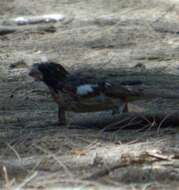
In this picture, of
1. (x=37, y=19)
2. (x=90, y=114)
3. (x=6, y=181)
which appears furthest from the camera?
(x=37, y=19)

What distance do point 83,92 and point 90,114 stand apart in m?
0.59

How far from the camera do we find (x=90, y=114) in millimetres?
7473

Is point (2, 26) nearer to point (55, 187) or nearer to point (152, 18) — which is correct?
point (152, 18)

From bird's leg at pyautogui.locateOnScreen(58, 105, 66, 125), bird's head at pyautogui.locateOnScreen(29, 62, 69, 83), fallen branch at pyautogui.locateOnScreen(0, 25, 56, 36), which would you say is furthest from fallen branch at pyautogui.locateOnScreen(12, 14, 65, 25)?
Answer: bird's leg at pyautogui.locateOnScreen(58, 105, 66, 125)

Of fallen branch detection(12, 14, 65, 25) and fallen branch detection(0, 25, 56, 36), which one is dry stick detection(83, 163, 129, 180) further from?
fallen branch detection(12, 14, 65, 25)

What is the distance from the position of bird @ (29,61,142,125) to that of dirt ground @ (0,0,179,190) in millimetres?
119

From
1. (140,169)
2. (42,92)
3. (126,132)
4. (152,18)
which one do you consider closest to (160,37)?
(152,18)

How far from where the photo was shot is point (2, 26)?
1261 centimetres

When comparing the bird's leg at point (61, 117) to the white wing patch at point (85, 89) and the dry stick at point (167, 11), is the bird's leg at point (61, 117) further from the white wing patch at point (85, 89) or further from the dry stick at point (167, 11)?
the dry stick at point (167, 11)

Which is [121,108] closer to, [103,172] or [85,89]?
[85,89]

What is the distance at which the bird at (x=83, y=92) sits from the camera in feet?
22.6

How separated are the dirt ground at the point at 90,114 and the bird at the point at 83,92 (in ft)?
0.39

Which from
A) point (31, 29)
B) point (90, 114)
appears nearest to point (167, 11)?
point (31, 29)

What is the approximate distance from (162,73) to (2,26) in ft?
13.1
